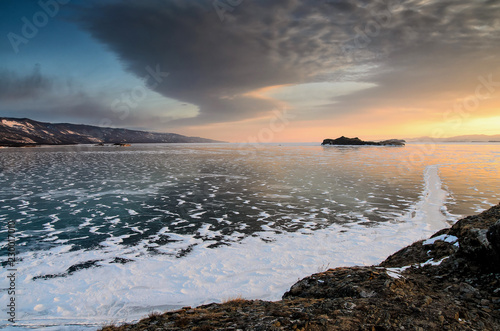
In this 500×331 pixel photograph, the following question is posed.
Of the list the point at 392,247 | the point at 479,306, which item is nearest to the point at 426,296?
the point at 479,306

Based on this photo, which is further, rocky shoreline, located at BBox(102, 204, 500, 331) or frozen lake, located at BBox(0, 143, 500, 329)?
frozen lake, located at BBox(0, 143, 500, 329)

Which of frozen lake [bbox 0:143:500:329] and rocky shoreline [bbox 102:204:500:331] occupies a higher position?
rocky shoreline [bbox 102:204:500:331]

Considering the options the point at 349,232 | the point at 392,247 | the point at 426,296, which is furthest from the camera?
the point at 349,232

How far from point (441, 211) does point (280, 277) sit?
10.9 metres

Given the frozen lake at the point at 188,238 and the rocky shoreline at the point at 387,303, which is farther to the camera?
the frozen lake at the point at 188,238

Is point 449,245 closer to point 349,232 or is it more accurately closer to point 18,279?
point 349,232

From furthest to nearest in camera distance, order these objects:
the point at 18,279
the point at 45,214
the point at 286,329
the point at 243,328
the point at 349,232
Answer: the point at 45,214
the point at 349,232
the point at 18,279
the point at 243,328
the point at 286,329

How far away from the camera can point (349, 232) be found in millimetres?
10570

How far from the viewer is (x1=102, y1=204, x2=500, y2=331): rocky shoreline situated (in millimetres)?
3576

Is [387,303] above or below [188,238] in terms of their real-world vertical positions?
above

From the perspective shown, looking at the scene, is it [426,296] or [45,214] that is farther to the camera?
[45,214]

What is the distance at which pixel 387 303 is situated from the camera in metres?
3.92

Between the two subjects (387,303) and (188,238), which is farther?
(188,238)

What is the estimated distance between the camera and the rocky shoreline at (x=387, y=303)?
3.58m
